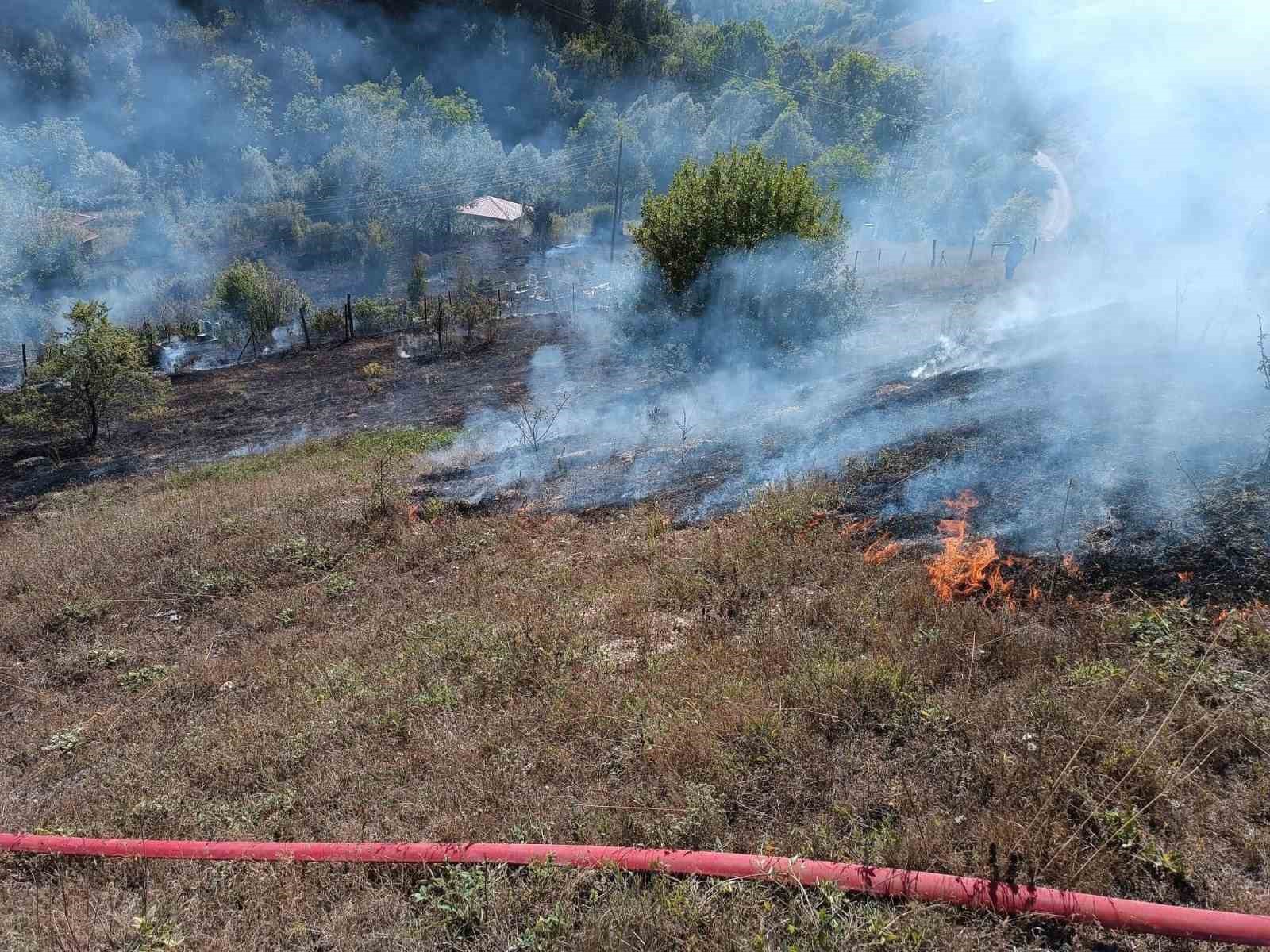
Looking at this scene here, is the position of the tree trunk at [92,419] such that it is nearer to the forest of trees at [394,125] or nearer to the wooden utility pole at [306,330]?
the wooden utility pole at [306,330]

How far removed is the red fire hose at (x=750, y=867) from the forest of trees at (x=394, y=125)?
2600cm

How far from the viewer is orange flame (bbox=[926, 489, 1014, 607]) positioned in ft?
16.1

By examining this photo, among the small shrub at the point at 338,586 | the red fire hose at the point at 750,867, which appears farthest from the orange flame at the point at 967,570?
the small shrub at the point at 338,586

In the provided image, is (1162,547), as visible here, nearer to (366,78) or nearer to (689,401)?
(689,401)

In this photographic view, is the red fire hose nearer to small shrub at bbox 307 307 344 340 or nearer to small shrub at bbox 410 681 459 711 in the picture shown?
small shrub at bbox 410 681 459 711

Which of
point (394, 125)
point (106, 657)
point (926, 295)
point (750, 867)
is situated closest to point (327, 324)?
point (106, 657)

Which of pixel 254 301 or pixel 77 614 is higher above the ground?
pixel 254 301

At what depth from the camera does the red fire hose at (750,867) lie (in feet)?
8.01

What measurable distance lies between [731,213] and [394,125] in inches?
2204

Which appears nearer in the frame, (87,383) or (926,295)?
(87,383)

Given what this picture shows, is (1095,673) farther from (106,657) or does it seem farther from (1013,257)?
(1013,257)

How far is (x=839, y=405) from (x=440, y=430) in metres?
7.66

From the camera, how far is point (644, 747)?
3846 mm

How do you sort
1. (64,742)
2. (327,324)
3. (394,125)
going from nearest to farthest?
1. (64,742)
2. (327,324)
3. (394,125)
